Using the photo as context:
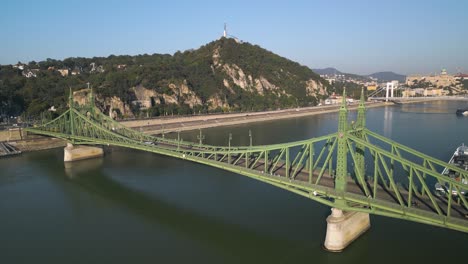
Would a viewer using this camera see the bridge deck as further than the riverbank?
No

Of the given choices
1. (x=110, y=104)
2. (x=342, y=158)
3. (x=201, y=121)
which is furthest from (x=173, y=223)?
(x=110, y=104)

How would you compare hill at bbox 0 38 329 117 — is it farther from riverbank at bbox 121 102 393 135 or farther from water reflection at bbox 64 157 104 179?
water reflection at bbox 64 157 104 179

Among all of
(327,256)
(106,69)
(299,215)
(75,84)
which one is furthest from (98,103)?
(327,256)

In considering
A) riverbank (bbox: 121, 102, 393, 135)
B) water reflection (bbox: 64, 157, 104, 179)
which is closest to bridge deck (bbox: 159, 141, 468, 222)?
water reflection (bbox: 64, 157, 104, 179)

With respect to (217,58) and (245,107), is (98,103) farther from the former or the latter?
(217,58)

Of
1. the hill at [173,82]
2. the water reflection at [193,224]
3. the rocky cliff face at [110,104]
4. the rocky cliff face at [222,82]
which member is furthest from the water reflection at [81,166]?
the rocky cliff face at [222,82]
